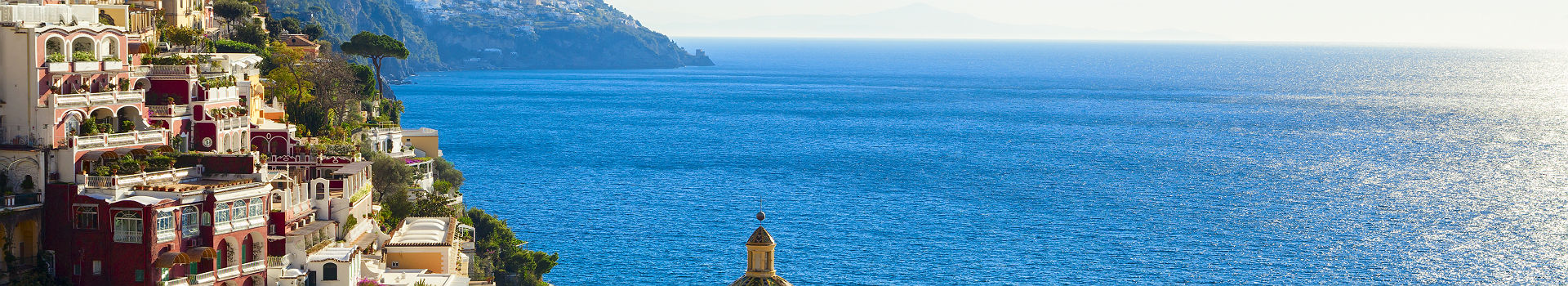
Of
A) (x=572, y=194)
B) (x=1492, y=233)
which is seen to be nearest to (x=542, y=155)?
(x=572, y=194)

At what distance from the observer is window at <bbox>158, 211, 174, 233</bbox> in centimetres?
4284

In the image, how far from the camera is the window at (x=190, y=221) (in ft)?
143

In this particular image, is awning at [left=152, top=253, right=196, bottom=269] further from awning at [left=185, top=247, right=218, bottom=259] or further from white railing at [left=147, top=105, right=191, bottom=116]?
white railing at [left=147, top=105, right=191, bottom=116]

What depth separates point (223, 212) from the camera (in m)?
44.3

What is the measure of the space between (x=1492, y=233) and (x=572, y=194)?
64.9m

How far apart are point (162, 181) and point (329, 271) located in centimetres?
528

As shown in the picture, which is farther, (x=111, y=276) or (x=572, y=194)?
(x=572, y=194)

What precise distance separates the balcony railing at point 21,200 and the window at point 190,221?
396 centimetres

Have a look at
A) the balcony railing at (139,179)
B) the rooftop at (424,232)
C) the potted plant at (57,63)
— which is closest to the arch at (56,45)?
the potted plant at (57,63)

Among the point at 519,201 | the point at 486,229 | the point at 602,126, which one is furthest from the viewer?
the point at 602,126

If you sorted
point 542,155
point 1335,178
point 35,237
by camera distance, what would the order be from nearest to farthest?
point 35,237 < point 1335,178 < point 542,155

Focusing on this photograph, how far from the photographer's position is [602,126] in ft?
650

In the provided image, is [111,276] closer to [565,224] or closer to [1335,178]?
[565,224]

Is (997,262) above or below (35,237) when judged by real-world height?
below
